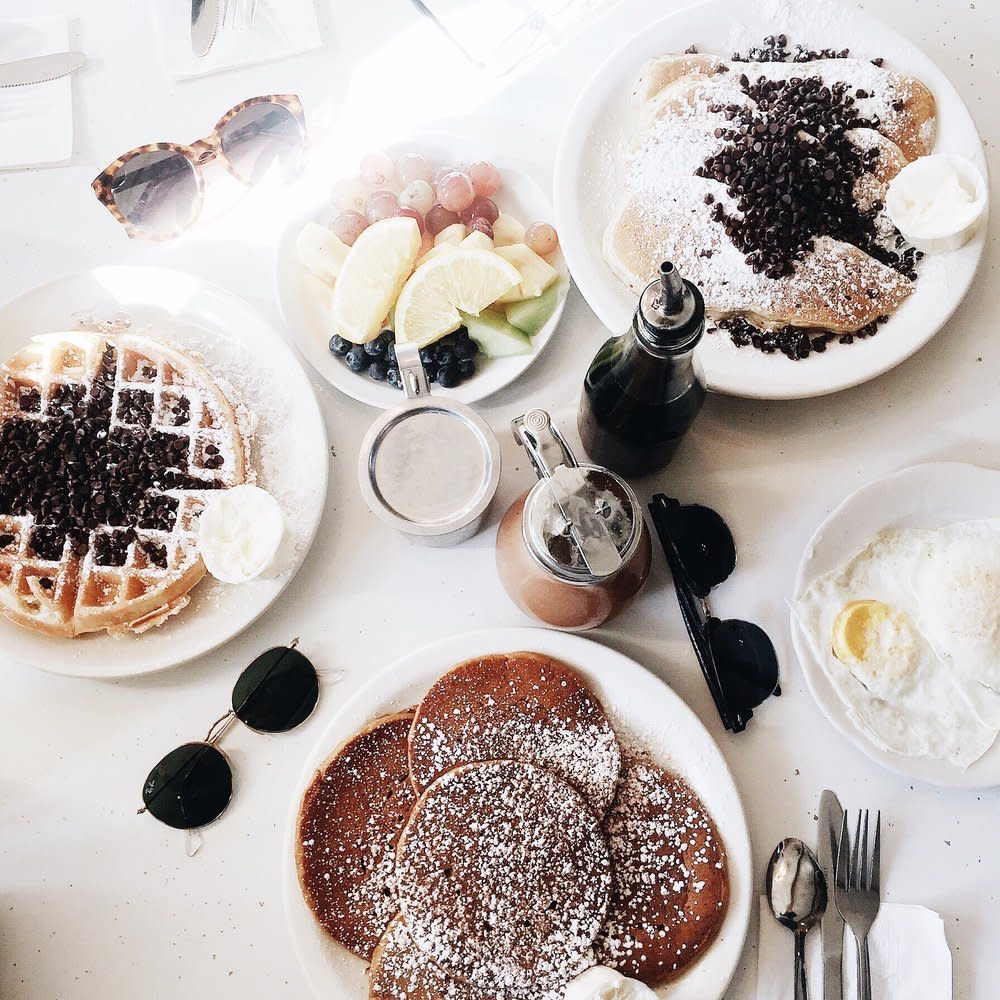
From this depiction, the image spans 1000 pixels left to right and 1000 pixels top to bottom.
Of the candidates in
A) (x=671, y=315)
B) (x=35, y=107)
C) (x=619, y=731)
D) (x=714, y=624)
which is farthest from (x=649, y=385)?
(x=35, y=107)

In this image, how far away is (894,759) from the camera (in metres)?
1.29

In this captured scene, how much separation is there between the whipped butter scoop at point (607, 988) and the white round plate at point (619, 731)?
0.09 meters

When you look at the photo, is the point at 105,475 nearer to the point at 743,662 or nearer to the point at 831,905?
the point at 743,662

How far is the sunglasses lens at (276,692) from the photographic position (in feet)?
4.50

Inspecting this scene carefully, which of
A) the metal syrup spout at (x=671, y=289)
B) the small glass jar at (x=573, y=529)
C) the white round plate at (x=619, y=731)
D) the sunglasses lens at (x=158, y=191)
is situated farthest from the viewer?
the sunglasses lens at (x=158, y=191)

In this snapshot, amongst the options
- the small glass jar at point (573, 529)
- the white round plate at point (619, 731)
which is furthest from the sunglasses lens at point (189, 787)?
the small glass jar at point (573, 529)

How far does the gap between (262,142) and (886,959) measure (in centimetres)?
164

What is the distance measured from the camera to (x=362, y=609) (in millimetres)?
1427

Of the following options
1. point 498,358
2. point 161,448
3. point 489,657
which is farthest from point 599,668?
point 161,448

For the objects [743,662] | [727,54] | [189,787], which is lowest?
[189,787]

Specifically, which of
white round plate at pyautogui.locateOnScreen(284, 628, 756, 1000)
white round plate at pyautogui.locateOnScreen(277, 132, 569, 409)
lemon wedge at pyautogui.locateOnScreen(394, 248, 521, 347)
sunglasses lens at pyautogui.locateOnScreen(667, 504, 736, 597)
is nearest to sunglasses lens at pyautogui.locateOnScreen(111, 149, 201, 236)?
white round plate at pyautogui.locateOnScreen(277, 132, 569, 409)

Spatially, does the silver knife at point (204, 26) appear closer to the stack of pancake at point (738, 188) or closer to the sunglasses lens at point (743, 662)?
the stack of pancake at point (738, 188)

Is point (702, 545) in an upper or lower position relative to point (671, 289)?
lower

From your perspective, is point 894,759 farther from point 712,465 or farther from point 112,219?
point 112,219
